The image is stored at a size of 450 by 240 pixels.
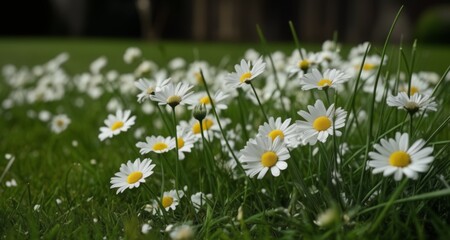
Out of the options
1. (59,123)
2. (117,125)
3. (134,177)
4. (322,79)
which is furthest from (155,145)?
(59,123)

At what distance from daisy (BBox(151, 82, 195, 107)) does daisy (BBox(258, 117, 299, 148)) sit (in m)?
0.19

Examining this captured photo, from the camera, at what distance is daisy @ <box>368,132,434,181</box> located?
0.98 m

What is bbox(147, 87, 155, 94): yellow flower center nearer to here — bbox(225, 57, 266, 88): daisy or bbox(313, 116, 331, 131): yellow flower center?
bbox(225, 57, 266, 88): daisy

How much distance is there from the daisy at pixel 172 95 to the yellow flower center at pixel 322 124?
11.2 inches

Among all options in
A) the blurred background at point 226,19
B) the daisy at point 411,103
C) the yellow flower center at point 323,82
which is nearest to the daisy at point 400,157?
the daisy at point 411,103

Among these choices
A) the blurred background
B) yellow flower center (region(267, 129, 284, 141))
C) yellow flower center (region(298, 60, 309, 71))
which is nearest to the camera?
yellow flower center (region(267, 129, 284, 141))

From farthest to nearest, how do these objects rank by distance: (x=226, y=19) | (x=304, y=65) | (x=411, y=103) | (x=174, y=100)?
(x=226, y=19)
(x=304, y=65)
(x=174, y=100)
(x=411, y=103)

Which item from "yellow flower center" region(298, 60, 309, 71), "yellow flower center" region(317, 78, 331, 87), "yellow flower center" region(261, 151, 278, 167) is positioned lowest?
"yellow flower center" region(261, 151, 278, 167)

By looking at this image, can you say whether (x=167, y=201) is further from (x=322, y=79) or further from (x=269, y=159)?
(x=322, y=79)

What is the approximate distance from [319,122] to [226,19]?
13.6m

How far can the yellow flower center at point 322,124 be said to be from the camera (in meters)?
1.15

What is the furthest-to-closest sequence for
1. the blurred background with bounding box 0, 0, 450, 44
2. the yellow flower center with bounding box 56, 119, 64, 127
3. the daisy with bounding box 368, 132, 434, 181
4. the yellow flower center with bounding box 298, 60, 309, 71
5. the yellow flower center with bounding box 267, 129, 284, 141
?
1. the blurred background with bounding box 0, 0, 450, 44
2. the yellow flower center with bounding box 56, 119, 64, 127
3. the yellow flower center with bounding box 298, 60, 309, 71
4. the yellow flower center with bounding box 267, 129, 284, 141
5. the daisy with bounding box 368, 132, 434, 181

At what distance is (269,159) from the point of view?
1.15 metres

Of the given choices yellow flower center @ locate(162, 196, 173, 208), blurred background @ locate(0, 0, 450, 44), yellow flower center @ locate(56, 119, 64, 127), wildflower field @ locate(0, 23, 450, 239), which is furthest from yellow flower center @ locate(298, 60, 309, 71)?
blurred background @ locate(0, 0, 450, 44)
